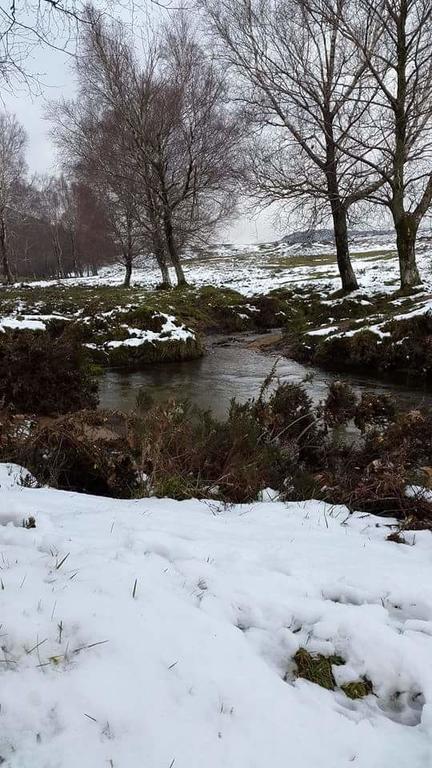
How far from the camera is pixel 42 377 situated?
636 cm

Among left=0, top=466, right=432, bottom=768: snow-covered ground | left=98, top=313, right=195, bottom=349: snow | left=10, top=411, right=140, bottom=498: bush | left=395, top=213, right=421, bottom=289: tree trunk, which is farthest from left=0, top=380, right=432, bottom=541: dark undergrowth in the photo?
left=395, top=213, right=421, bottom=289: tree trunk

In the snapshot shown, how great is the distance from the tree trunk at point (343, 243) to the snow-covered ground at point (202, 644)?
45.7 feet

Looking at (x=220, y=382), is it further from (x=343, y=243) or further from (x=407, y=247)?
(x=343, y=243)

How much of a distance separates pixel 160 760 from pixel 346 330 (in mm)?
10215

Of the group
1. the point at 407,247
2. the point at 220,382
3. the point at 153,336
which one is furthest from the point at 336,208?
the point at 220,382

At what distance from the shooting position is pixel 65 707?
1452mm

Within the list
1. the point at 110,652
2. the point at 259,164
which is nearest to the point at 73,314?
the point at 259,164

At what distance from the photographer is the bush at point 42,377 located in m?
6.12

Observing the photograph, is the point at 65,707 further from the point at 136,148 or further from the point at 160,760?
the point at 136,148

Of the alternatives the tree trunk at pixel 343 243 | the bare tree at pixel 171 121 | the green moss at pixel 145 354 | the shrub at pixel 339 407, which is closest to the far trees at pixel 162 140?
the bare tree at pixel 171 121

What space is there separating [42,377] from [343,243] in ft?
40.7

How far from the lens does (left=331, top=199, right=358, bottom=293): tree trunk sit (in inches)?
587

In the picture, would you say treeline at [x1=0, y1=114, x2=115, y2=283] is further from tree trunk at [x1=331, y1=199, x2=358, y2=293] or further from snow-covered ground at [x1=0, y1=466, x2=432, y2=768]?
snow-covered ground at [x1=0, y1=466, x2=432, y2=768]

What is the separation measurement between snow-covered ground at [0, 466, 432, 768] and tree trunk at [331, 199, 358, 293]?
13.9 m
